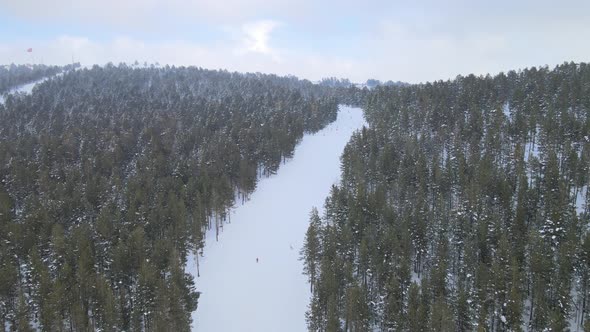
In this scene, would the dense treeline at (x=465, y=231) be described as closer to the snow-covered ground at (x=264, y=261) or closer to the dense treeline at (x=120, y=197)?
the snow-covered ground at (x=264, y=261)

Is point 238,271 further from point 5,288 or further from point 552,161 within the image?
point 552,161

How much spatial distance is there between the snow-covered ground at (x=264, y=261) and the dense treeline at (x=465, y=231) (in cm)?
559

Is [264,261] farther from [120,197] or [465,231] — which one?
[465,231]

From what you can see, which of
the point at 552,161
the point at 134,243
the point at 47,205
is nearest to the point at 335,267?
the point at 134,243

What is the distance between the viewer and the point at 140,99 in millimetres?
194625

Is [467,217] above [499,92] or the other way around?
the other way around

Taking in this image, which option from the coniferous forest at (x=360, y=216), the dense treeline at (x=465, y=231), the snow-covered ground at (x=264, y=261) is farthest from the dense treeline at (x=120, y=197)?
the dense treeline at (x=465, y=231)

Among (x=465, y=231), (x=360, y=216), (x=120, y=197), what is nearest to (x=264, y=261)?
(x=360, y=216)

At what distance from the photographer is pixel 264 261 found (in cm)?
7812

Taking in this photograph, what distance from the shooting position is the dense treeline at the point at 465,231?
51219mm

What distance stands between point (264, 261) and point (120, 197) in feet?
112

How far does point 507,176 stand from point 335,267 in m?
43.0

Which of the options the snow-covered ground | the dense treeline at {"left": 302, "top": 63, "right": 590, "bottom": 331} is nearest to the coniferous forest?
the dense treeline at {"left": 302, "top": 63, "right": 590, "bottom": 331}

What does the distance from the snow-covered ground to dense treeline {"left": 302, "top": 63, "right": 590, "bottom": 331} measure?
559 cm
